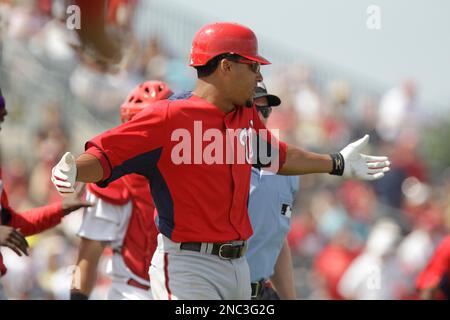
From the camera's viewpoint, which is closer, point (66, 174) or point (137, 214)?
point (66, 174)

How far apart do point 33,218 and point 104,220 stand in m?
0.48

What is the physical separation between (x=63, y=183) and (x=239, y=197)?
110cm

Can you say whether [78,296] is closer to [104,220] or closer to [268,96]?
[104,220]

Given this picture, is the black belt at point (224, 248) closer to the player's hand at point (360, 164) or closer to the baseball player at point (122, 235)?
the player's hand at point (360, 164)

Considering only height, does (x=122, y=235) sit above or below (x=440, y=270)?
above

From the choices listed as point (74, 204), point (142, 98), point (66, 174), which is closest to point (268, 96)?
point (142, 98)

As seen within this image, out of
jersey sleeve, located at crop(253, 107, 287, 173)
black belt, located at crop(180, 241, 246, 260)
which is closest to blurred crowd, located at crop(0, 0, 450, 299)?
jersey sleeve, located at crop(253, 107, 287, 173)

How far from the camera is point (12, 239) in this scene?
6.64m

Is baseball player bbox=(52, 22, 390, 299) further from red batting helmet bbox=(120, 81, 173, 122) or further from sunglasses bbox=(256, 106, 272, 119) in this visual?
red batting helmet bbox=(120, 81, 173, 122)

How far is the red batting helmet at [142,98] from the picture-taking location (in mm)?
7666
